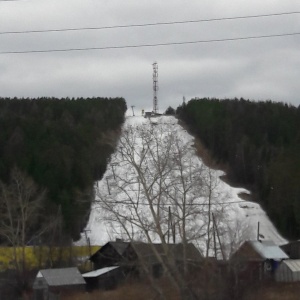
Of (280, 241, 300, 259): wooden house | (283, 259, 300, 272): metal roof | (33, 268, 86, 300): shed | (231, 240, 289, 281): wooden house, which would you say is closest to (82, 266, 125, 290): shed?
(33, 268, 86, 300): shed

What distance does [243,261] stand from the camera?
41438mm

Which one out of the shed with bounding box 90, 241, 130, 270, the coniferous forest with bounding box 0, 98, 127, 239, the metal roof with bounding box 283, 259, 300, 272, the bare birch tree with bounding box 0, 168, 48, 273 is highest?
the coniferous forest with bounding box 0, 98, 127, 239

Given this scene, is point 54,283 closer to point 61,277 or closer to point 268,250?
point 61,277

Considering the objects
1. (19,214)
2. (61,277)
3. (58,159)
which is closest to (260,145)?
(58,159)

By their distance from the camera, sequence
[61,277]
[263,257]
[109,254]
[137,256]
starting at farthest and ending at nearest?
[109,254], [263,257], [61,277], [137,256]

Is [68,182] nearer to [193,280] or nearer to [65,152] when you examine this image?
[65,152]

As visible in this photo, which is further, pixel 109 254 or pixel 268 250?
pixel 268 250

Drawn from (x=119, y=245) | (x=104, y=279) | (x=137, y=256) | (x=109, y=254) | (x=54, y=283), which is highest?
(x=119, y=245)

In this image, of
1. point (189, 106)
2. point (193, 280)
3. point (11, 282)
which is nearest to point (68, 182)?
point (11, 282)

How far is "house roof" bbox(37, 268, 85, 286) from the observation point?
1837 inches

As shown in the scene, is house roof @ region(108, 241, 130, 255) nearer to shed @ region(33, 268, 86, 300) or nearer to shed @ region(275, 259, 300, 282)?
shed @ region(33, 268, 86, 300)

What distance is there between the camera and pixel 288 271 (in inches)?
2030

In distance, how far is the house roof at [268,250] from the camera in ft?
177

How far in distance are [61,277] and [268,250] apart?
1416 cm
